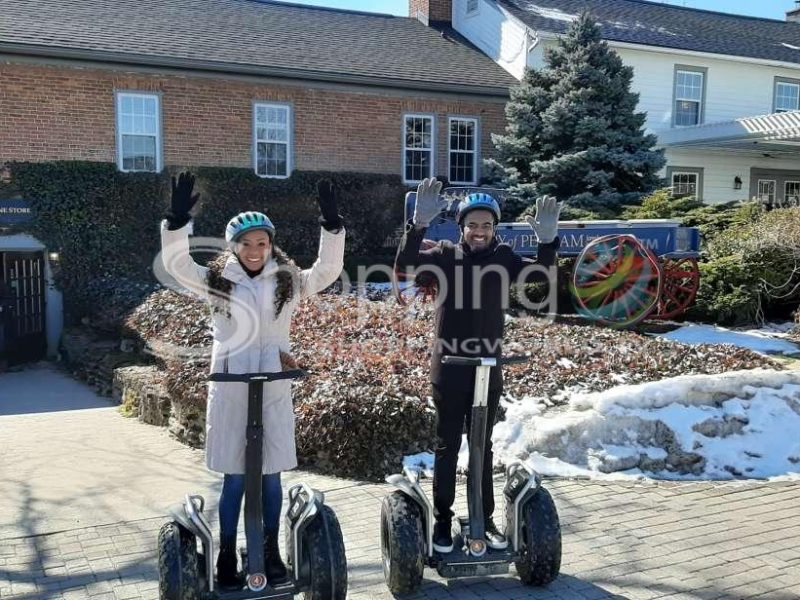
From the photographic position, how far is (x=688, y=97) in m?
21.0

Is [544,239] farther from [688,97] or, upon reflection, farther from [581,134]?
[688,97]

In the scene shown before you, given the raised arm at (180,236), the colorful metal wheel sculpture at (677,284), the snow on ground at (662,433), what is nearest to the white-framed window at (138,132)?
the colorful metal wheel sculpture at (677,284)

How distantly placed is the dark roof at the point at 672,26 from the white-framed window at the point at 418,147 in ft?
11.8

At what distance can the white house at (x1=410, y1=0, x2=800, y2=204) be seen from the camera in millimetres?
19516

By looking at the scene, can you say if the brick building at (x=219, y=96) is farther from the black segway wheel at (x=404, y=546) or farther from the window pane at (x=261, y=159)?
the black segway wheel at (x=404, y=546)

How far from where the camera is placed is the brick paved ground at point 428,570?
3984 millimetres

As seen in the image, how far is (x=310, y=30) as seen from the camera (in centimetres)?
1973

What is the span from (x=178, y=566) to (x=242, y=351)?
93 cm

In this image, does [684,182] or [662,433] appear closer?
[662,433]

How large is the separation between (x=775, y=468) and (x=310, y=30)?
16.6m

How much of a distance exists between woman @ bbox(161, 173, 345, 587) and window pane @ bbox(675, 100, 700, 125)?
19.4 metres

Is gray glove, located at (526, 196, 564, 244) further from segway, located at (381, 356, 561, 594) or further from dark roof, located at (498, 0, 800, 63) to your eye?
dark roof, located at (498, 0, 800, 63)

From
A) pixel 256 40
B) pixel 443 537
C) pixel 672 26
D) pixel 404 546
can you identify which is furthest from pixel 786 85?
pixel 404 546

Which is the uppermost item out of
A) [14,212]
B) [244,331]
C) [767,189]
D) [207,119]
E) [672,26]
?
[672,26]
